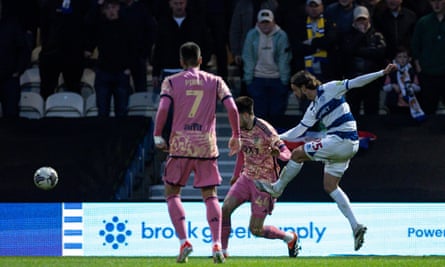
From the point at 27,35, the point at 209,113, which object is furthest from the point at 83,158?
the point at 209,113

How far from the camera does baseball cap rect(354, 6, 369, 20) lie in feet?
→ 60.5

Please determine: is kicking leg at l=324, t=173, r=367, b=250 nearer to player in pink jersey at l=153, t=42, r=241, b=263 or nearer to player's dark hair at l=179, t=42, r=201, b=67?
player in pink jersey at l=153, t=42, r=241, b=263

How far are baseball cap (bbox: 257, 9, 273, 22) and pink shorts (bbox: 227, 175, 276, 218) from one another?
4.31 meters

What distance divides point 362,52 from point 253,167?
14.5 ft

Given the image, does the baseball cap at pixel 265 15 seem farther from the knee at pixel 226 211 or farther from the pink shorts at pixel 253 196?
the knee at pixel 226 211

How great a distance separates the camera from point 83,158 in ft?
58.5

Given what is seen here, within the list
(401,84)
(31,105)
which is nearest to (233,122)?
(401,84)

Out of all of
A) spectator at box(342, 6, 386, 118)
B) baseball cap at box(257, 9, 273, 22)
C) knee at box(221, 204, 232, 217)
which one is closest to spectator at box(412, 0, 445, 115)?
spectator at box(342, 6, 386, 118)

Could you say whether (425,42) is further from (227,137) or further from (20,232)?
(20,232)

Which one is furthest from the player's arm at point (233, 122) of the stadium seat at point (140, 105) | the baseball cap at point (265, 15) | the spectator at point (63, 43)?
the spectator at point (63, 43)

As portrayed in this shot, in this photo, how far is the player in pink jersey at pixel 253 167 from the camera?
14.8m

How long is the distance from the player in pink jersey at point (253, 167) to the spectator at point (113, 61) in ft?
15.3

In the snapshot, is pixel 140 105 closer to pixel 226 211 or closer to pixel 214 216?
pixel 226 211

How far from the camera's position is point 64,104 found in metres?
20.3
